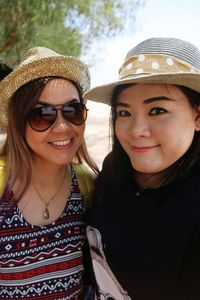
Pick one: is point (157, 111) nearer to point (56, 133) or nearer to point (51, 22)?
point (56, 133)

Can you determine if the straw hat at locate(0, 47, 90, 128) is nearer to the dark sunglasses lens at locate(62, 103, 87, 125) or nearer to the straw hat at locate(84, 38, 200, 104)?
the dark sunglasses lens at locate(62, 103, 87, 125)

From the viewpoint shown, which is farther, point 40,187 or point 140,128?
point 40,187

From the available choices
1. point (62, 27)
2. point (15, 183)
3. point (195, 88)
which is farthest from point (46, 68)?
point (62, 27)

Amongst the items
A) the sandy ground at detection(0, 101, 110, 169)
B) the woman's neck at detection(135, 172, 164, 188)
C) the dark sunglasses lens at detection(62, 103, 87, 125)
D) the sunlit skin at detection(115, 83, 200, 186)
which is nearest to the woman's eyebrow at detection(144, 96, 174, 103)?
the sunlit skin at detection(115, 83, 200, 186)

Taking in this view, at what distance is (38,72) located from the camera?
172 centimetres

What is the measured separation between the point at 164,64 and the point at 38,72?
646 millimetres

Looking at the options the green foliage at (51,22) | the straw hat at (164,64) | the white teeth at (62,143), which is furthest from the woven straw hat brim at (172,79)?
the green foliage at (51,22)

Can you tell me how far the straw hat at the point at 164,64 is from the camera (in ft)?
4.34

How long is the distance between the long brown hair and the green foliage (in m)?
6.17

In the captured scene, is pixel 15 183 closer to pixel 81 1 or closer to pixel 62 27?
pixel 81 1

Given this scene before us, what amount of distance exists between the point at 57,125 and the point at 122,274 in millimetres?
753

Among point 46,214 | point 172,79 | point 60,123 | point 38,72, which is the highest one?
point 38,72

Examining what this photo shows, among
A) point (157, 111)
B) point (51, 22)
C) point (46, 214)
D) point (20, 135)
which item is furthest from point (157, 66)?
point (51, 22)

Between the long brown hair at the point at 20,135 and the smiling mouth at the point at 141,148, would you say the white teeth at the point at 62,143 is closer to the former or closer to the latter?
the long brown hair at the point at 20,135
